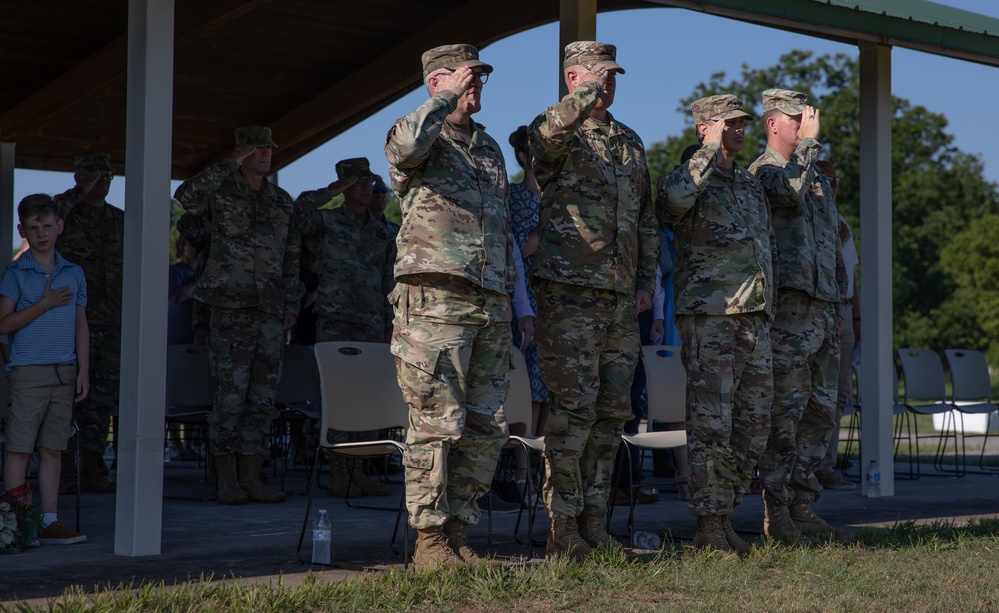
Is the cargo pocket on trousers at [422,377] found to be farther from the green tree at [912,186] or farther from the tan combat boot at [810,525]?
the green tree at [912,186]

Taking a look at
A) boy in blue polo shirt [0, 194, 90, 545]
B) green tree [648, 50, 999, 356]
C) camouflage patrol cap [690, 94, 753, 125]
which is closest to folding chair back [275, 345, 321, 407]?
boy in blue polo shirt [0, 194, 90, 545]

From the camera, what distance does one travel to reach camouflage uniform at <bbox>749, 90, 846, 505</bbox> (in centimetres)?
624

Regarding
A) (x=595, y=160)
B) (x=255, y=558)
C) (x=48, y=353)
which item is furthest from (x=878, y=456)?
(x=48, y=353)

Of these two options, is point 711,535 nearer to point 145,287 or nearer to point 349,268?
point 145,287

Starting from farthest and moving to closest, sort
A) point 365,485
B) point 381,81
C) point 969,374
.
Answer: point 969,374 < point 381,81 < point 365,485

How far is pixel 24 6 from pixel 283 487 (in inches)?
155

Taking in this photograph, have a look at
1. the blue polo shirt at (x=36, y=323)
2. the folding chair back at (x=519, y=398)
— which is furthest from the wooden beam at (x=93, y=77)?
the folding chair back at (x=519, y=398)

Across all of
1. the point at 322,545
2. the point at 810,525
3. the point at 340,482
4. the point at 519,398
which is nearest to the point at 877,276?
the point at 810,525

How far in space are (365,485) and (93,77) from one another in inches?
163

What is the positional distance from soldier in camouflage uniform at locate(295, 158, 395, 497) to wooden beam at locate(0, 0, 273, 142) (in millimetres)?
1425

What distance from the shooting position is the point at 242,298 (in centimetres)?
759

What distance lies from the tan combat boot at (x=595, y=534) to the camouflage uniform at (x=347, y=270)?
9.42 feet

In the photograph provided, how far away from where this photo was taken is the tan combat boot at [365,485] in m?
8.15

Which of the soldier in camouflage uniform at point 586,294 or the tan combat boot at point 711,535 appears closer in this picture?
the soldier in camouflage uniform at point 586,294
